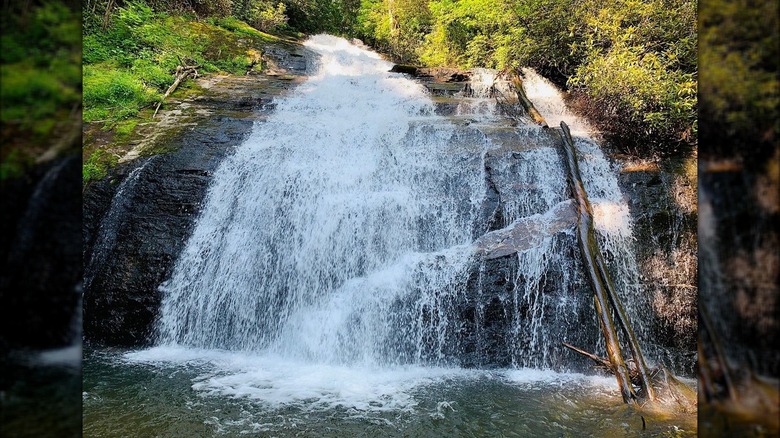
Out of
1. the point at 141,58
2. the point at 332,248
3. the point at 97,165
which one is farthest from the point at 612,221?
the point at 141,58

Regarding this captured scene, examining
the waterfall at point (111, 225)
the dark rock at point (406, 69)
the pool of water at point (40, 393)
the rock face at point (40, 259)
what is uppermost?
the dark rock at point (406, 69)

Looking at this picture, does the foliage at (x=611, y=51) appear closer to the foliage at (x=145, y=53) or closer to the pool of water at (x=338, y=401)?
the pool of water at (x=338, y=401)

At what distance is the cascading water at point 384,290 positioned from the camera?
505 cm

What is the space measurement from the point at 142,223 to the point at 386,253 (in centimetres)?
399

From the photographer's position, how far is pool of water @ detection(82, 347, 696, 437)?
4309 millimetres

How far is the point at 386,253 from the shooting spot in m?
7.25

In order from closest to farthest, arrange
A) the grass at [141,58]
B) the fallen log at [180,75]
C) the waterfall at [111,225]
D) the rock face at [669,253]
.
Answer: the rock face at [669,253] < the waterfall at [111,225] < the grass at [141,58] < the fallen log at [180,75]

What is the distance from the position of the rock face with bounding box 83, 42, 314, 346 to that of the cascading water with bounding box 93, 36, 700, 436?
0.86 feet

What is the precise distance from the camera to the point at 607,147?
876 cm

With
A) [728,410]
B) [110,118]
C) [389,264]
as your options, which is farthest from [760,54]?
[110,118]

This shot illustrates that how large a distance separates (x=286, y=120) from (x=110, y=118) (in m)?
3.53

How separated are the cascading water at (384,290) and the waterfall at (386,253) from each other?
0.08ft

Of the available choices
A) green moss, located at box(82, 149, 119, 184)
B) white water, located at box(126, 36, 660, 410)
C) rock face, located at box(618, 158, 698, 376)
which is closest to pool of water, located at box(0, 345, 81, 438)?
white water, located at box(126, 36, 660, 410)

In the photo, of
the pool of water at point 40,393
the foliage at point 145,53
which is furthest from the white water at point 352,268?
the pool of water at point 40,393
